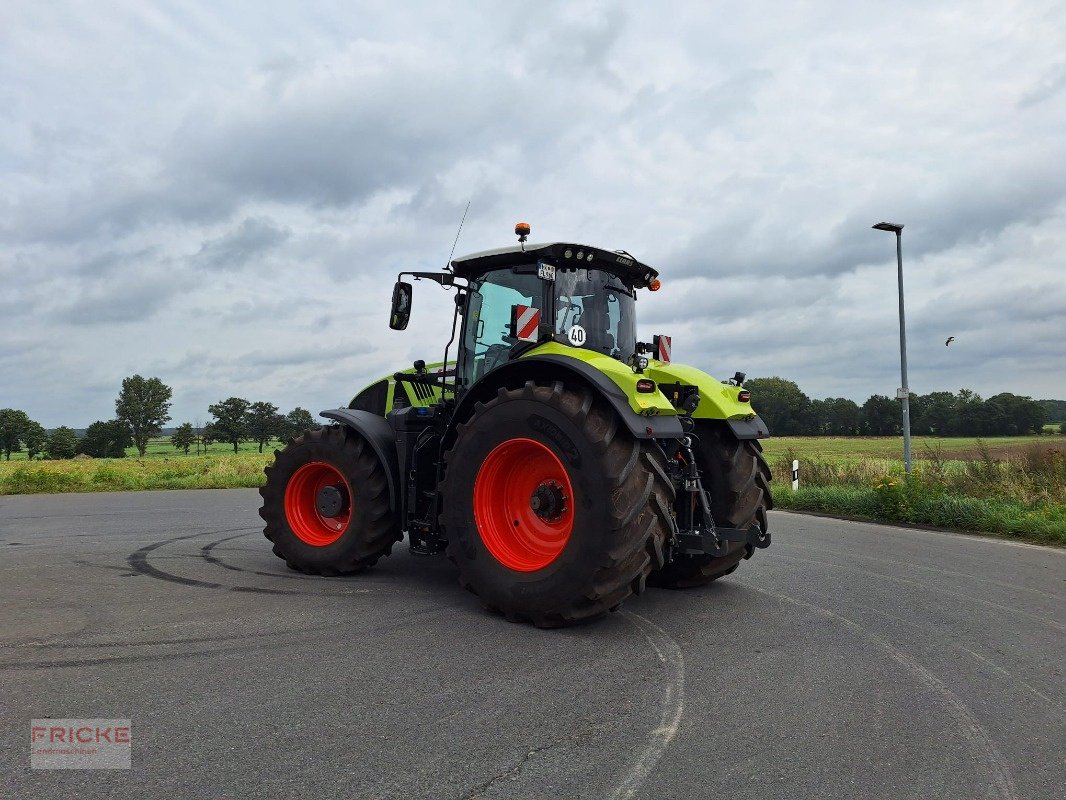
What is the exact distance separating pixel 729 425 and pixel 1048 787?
9.99 feet

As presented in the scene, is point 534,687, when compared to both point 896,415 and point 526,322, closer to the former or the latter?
point 526,322

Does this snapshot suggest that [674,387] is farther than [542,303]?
Yes

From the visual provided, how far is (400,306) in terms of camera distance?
5.80 meters

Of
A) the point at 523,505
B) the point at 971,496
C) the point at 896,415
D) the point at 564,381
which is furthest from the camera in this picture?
the point at 896,415

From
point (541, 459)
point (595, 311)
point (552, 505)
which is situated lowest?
point (552, 505)

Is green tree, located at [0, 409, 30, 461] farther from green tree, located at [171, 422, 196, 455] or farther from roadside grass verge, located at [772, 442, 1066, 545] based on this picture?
roadside grass verge, located at [772, 442, 1066, 545]

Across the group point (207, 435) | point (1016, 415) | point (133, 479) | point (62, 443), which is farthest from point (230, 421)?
point (1016, 415)

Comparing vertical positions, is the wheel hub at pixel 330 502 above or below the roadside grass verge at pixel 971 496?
above

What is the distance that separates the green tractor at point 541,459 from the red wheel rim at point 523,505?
0.4 inches

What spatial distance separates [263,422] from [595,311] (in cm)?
7023

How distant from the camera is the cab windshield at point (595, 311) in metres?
5.26

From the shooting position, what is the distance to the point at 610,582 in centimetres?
406

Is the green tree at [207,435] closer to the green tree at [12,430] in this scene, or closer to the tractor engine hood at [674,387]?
the green tree at [12,430]

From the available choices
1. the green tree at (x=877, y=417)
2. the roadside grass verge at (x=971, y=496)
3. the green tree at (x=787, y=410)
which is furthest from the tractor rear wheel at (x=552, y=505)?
the green tree at (x=877, y=417)
